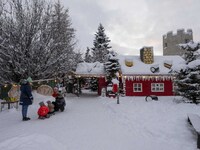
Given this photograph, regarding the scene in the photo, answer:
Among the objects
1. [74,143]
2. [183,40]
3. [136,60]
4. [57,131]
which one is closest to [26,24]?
[57,131]

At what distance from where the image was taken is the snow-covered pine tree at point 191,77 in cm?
1744

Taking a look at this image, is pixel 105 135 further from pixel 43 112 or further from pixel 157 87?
pixel 157 87

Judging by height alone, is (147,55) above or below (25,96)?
above

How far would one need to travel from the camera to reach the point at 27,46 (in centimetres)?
1845

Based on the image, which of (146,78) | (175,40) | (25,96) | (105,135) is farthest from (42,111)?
(175,40)

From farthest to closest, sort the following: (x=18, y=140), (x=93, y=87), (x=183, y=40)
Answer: (x=183, y=40)
(x=93, y=87)
(x=18, y=140)

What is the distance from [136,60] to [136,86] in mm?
4100

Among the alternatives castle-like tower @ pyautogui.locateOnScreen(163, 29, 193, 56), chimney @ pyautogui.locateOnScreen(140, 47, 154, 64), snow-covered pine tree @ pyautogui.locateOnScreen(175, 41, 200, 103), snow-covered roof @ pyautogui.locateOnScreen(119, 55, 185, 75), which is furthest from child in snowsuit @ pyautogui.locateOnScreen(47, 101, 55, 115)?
castle-like tower @ pyautogui.locateOnScreen(163, 29, 193, 56)

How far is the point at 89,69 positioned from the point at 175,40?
95.8 feet

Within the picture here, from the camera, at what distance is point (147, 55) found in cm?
3023

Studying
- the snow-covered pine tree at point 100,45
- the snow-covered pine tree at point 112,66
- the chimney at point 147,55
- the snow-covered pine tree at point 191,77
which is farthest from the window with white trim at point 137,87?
the snow-covered pine tree at point 100,45

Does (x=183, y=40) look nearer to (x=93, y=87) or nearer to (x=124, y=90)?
(x=93, y=87)

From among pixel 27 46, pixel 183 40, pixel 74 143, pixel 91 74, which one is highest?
pixel 183 40

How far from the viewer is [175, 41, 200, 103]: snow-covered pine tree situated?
17438 mm
